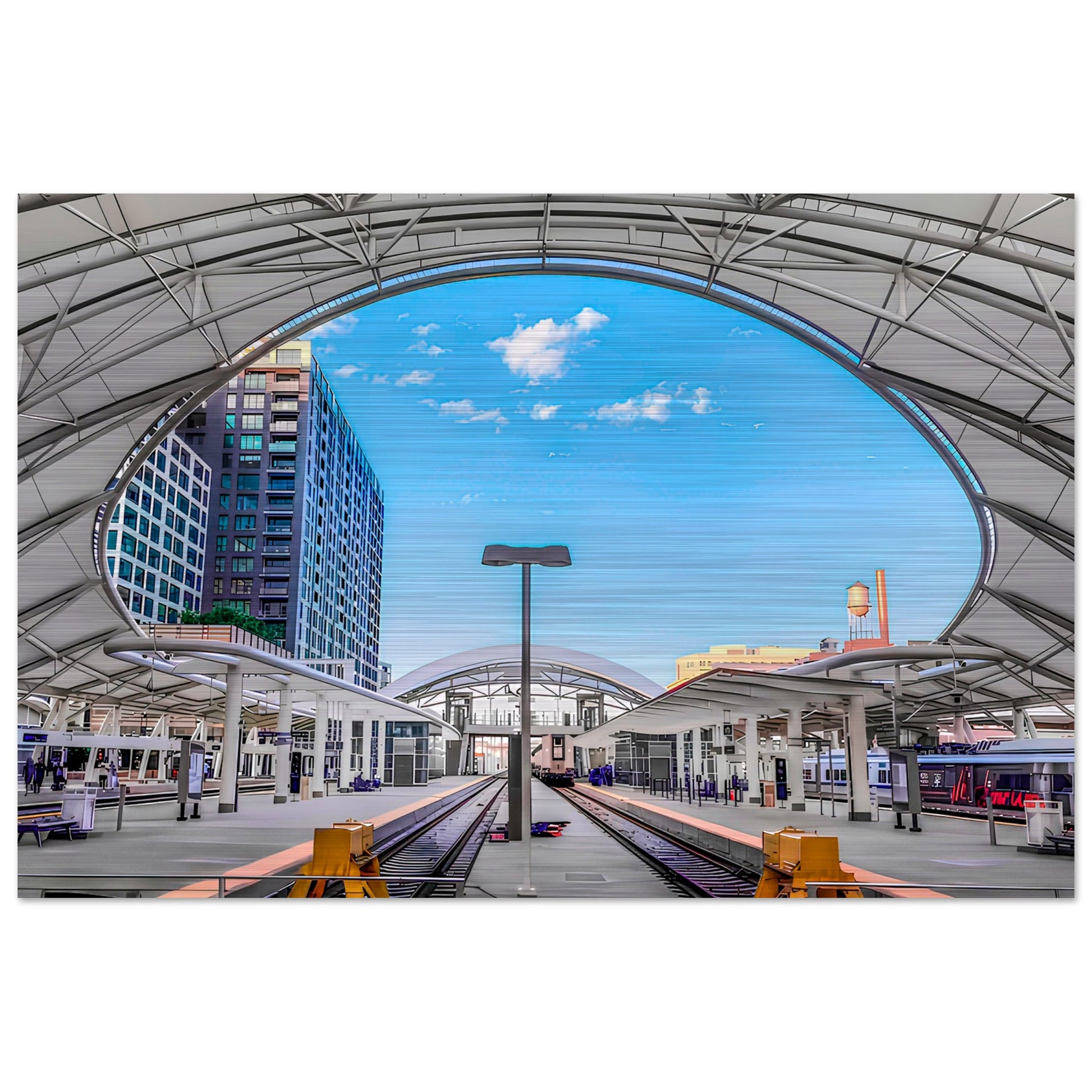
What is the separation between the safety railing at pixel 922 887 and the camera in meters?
10.4

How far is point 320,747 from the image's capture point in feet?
108

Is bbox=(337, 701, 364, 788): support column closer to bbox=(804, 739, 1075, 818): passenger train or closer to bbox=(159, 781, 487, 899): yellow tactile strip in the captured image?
bbox=(804, 739, 1075, 818): passenger train

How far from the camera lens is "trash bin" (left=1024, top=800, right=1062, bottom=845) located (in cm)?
1750

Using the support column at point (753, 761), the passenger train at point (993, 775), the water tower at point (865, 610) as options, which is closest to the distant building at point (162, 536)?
the support column at point (753, 761)

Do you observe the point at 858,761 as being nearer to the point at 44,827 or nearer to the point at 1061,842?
the point at 1061,842

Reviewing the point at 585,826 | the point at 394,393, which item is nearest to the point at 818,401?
the point at 394,393

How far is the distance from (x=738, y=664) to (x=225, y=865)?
37.4ft

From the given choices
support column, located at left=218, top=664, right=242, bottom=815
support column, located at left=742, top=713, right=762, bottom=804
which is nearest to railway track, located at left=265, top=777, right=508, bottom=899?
support column, located at left=218, top=664, right=242, bottom=815

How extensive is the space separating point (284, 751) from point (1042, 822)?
842 inches

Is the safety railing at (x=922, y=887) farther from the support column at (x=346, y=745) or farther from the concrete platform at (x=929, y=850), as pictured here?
the support column at (x=346, y=745)

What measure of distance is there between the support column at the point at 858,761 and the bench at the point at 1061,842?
8.72m
